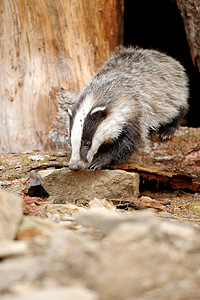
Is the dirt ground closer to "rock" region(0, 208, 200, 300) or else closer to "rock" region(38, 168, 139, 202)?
"rock" region(38, 168, 139, 202)

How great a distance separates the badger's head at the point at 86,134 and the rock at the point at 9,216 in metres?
1.42

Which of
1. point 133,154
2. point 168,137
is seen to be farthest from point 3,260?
point 168,137

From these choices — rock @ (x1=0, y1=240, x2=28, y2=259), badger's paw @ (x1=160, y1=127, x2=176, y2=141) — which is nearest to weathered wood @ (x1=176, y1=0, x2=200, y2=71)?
badger's paw @ (x1=160, y1=127, x2=176, y2=141)

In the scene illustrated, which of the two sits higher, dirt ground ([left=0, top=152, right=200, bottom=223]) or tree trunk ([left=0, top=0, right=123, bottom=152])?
tree trunk ([left=0, top=0, right=123, bottom=152])

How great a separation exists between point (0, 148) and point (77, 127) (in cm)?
146

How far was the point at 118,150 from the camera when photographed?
320 centimetres

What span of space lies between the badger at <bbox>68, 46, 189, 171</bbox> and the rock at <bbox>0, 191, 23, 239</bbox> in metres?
1.41

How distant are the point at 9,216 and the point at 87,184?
1.66 meters

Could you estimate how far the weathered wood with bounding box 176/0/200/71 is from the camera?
3.81m

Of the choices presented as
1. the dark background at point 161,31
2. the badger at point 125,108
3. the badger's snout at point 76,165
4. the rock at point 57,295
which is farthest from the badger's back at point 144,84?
the rock at point 57,295

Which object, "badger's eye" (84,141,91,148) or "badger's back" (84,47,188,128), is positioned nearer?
"badger's eye" (84,141,91,148)

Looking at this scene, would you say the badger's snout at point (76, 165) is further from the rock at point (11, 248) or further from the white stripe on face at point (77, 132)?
the rock at point (11, 248)

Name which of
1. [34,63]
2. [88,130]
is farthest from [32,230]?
[34,63]

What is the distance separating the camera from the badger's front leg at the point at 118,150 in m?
3.18
